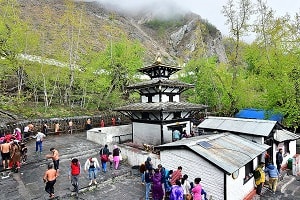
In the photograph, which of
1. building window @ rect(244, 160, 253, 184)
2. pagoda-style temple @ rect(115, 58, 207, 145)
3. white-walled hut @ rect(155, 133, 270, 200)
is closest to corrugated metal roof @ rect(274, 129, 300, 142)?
white-walled hut @ rect(155, 133, 270, 200)

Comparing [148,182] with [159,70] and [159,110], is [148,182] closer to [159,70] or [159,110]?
[159,110]

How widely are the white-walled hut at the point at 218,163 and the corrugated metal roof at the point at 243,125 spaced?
1861 mm

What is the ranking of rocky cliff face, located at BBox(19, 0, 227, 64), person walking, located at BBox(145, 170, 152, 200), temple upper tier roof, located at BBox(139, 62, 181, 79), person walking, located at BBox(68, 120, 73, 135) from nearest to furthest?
person walking, located at BBox(145, 170, 152, 200)
temple upper tier roof, located at BBox(139, 62, 181, 79)
person walking, located at BBox(68, 120, 73, 135)
rocky cliff face, located at BBox(19, 0, 227, 64)

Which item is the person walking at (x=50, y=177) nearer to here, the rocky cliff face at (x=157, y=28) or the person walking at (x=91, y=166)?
the person walking at (x=91, y=166)

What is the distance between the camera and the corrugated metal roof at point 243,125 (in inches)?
688

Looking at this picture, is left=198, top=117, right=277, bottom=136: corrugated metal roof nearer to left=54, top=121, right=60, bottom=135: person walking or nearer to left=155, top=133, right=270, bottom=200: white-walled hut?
left=155, top=133, right=270, bottom=200: white-walled hut

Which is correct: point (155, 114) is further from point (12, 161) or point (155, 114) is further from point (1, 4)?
point (1, 4)

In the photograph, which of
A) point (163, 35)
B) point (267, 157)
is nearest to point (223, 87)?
point (267, 157)

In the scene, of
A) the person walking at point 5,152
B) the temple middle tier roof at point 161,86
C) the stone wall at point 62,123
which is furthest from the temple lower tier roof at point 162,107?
the person walking at point 5,152

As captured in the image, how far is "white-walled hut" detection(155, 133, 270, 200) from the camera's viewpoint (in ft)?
39.9

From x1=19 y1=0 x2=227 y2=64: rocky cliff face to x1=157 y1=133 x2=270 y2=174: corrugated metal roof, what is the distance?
5578 centimetres

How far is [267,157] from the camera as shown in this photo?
1688cm

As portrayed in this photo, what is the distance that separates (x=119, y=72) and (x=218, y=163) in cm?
2705

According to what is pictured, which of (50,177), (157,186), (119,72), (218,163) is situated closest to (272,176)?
(218,163)
